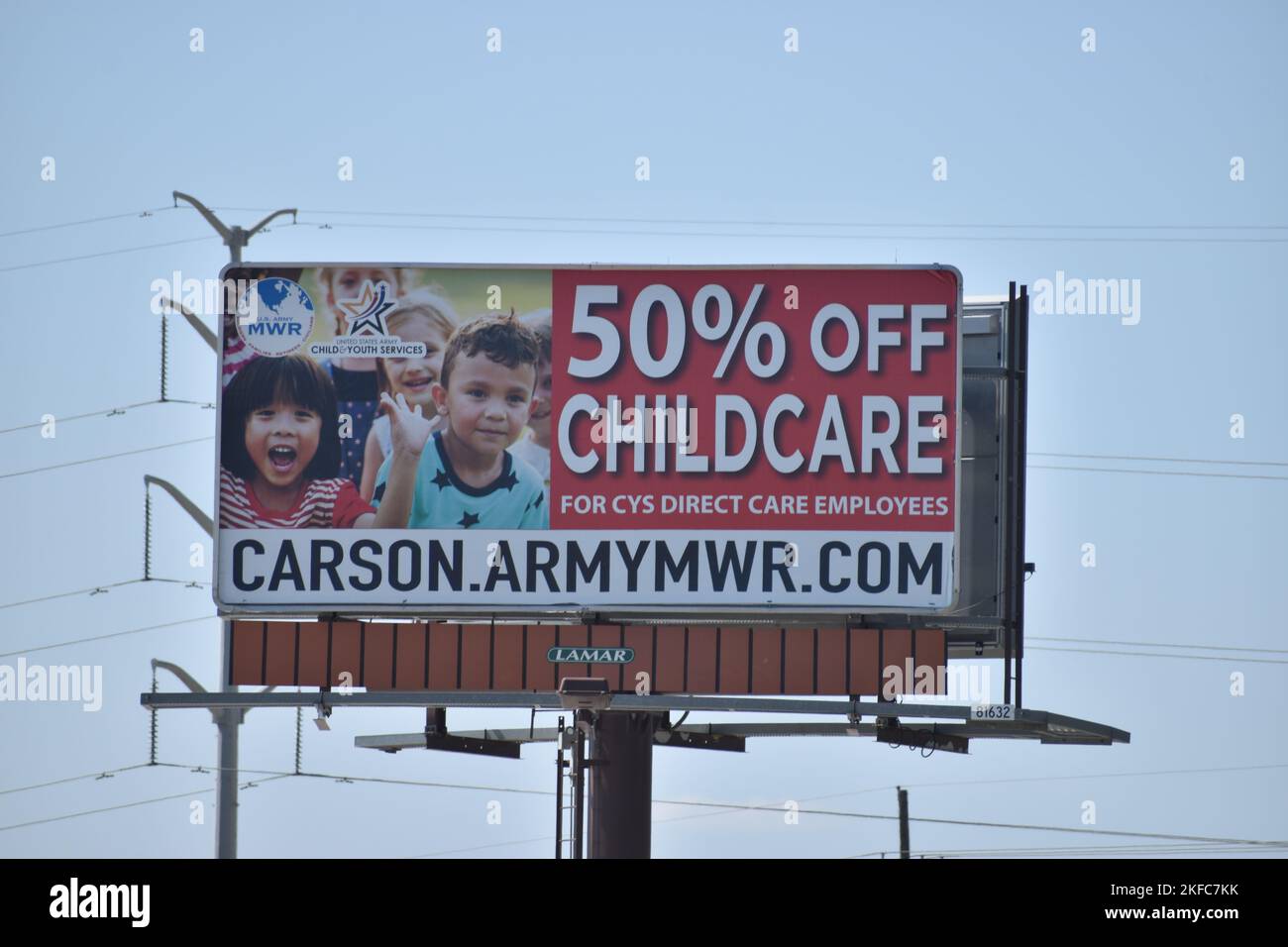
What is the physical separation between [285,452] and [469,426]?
6.37 ft

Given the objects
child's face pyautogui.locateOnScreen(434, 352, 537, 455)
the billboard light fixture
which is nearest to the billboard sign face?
child's face pyautogui.locateOnScreen(434, 352, 537, 455)

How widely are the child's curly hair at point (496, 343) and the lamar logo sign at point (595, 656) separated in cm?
292

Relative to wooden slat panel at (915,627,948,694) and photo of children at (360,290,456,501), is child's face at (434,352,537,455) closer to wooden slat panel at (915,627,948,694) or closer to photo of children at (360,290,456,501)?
photo of children at (360,290,456,501)

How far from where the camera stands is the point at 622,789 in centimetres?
2453

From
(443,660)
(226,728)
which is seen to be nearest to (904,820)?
(226,728)

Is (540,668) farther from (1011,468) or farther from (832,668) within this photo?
(1011,468)

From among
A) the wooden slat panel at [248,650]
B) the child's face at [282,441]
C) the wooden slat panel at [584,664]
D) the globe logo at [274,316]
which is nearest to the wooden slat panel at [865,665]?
the wooden slat panel at [584,664]

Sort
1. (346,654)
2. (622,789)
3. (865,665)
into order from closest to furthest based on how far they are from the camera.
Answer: (865,665), (346,654), (622,789)

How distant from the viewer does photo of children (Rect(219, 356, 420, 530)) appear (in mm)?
23625

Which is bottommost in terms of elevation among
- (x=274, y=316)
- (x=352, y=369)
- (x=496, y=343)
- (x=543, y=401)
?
(x=543, y=401)

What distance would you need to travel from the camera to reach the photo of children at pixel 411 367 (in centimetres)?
2367

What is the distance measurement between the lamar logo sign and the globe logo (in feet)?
13.9

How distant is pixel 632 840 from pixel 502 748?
2.18m
